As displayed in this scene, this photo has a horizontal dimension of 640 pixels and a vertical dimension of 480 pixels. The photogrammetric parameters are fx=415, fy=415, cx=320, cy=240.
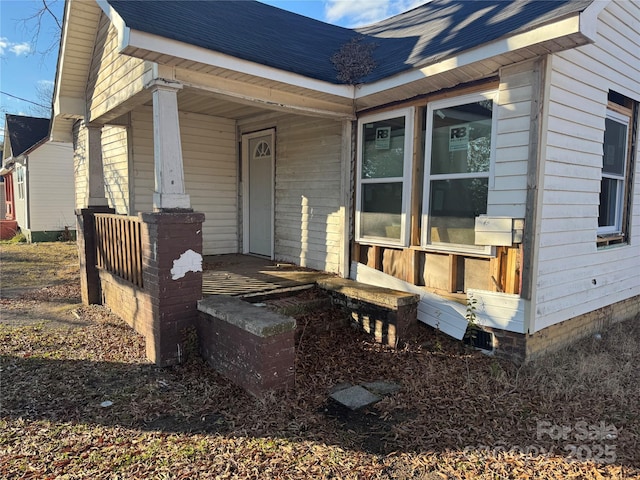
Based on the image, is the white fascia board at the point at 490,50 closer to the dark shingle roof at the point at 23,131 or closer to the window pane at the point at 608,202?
the window pane at the point at 608,202

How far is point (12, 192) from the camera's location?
67.0ft

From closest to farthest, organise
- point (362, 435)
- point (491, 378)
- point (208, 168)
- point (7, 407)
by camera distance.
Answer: point (362, 435), point (7, 407), point (491, 378), point (208, 168)

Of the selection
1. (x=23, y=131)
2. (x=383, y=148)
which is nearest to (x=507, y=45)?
(x=383, y=148)

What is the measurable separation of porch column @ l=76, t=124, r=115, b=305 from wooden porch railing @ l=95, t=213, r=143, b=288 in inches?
8.3

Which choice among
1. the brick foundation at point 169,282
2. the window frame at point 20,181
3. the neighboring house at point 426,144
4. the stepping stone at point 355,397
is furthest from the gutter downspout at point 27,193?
the stepping stone at point 355,397

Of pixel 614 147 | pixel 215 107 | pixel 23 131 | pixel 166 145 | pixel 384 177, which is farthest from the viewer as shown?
pixel 23 131

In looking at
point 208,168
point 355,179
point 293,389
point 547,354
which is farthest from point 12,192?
point 547,354

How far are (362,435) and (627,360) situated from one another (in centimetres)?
330

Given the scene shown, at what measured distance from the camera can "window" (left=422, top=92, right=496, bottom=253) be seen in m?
4.37

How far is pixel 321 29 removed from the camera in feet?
25.0

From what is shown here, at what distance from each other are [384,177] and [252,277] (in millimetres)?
2314

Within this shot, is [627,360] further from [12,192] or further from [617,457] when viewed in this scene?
[12,192]

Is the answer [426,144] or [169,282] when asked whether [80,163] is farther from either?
[426,144]

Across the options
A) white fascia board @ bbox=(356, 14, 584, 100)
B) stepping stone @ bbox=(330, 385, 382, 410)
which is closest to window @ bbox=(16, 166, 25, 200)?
white fascia board @ bbox=(356, 14, 584, 100)
